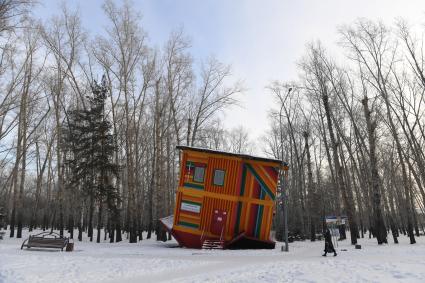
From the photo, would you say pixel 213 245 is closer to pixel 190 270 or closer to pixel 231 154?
pixel 231 154

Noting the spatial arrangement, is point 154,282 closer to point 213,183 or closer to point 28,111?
point 213,183

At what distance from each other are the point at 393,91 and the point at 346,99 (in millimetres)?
3115

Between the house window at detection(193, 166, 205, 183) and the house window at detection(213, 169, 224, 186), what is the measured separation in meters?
0.78

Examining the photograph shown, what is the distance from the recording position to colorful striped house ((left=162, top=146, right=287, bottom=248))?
795 inches

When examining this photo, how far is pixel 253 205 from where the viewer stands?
20500mm

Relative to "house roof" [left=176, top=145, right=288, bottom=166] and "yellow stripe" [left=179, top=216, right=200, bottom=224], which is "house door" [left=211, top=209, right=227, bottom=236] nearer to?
"yellow stripe" [left=179, top=216, right=200, bottom=224]

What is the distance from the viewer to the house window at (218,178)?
2058cm

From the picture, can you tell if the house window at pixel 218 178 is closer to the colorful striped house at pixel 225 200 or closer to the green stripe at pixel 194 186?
the colorful striped house at pixel 225 200

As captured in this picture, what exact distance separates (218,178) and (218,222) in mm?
2584

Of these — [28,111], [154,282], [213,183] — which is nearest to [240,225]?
[213,183]

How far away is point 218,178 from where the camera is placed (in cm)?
2064

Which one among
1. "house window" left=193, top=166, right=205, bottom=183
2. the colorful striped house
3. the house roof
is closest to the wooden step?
the colorful striped house

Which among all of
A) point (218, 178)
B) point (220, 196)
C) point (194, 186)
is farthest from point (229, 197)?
point (194, 186)

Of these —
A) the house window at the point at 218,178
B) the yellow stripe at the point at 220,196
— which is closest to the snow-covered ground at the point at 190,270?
the yellow stripe at the point at 220,196
